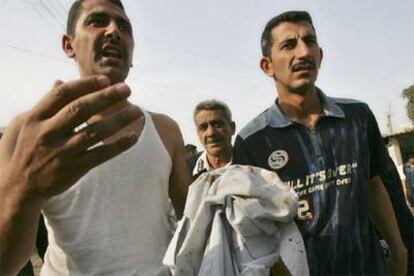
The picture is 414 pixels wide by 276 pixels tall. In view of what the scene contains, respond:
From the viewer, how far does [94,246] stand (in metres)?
1.68

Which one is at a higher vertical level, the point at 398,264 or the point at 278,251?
the point at 278,251

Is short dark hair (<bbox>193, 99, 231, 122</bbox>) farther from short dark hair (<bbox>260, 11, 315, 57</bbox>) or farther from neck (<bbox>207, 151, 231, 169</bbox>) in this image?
short dark hair (<bbox>260, 11, 315, 57</bbox>)

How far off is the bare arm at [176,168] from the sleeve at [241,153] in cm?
32

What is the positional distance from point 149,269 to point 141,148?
0.50m

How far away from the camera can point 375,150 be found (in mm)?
2303

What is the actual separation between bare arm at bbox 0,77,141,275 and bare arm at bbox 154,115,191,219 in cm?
118

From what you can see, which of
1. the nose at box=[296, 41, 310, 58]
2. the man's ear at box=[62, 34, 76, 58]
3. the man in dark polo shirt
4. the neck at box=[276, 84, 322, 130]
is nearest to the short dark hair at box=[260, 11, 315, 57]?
the man in dark polo shirt

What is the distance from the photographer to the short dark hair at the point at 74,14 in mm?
2047

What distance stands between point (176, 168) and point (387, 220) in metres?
1.17

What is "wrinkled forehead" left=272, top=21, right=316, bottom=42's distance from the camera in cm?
246

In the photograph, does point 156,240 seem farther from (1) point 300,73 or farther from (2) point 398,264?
(2) point 398,264

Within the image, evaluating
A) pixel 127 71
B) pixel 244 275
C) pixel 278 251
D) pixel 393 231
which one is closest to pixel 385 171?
pixel 393 231

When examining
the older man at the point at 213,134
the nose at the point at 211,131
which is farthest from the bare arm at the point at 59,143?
the nose at the point at 211,131

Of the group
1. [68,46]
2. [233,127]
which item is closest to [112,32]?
[68,46]
